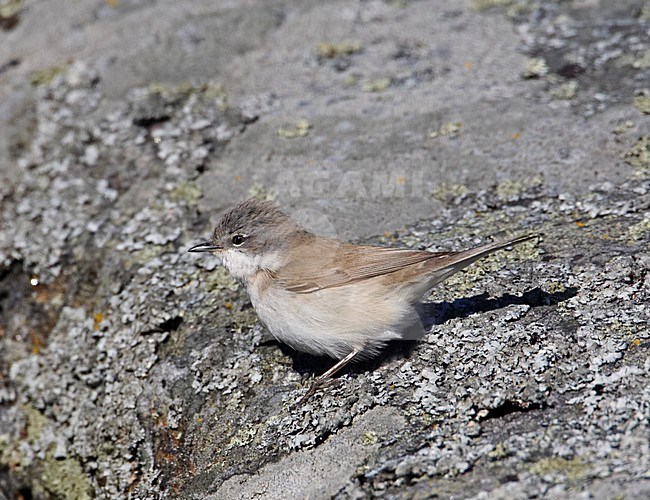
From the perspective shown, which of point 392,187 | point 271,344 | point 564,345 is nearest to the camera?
point 564,345

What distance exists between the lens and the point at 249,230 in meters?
5.27

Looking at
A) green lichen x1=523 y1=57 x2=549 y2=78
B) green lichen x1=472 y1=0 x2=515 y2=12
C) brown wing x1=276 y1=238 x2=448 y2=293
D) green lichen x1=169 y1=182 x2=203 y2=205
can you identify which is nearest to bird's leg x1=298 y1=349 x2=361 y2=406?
brown wing x1=276 y1=238 x2=448 y2=293

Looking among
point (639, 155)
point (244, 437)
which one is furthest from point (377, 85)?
point (244, 437)

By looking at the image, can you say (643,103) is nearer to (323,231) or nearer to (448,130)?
(448,130)

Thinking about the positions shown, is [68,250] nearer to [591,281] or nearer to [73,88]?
[73,88]

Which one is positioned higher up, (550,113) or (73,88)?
(73,88)

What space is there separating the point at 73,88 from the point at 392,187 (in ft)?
12.3

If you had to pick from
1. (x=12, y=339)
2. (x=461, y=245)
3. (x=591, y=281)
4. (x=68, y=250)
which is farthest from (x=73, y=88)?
(x=591, y=281)

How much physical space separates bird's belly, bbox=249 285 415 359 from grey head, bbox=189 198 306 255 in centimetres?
60

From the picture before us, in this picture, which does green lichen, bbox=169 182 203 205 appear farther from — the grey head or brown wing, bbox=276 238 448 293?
brown wing, bbox=276 238 448 293

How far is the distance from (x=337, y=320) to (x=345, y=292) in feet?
0.68

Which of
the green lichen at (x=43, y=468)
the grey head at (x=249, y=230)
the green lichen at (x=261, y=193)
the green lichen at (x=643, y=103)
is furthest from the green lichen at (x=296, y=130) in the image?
the green lichen at (x=43, y=468)

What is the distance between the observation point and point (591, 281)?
4586 mm

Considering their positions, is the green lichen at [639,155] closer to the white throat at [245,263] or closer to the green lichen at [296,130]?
the green lichen at [296,130]
